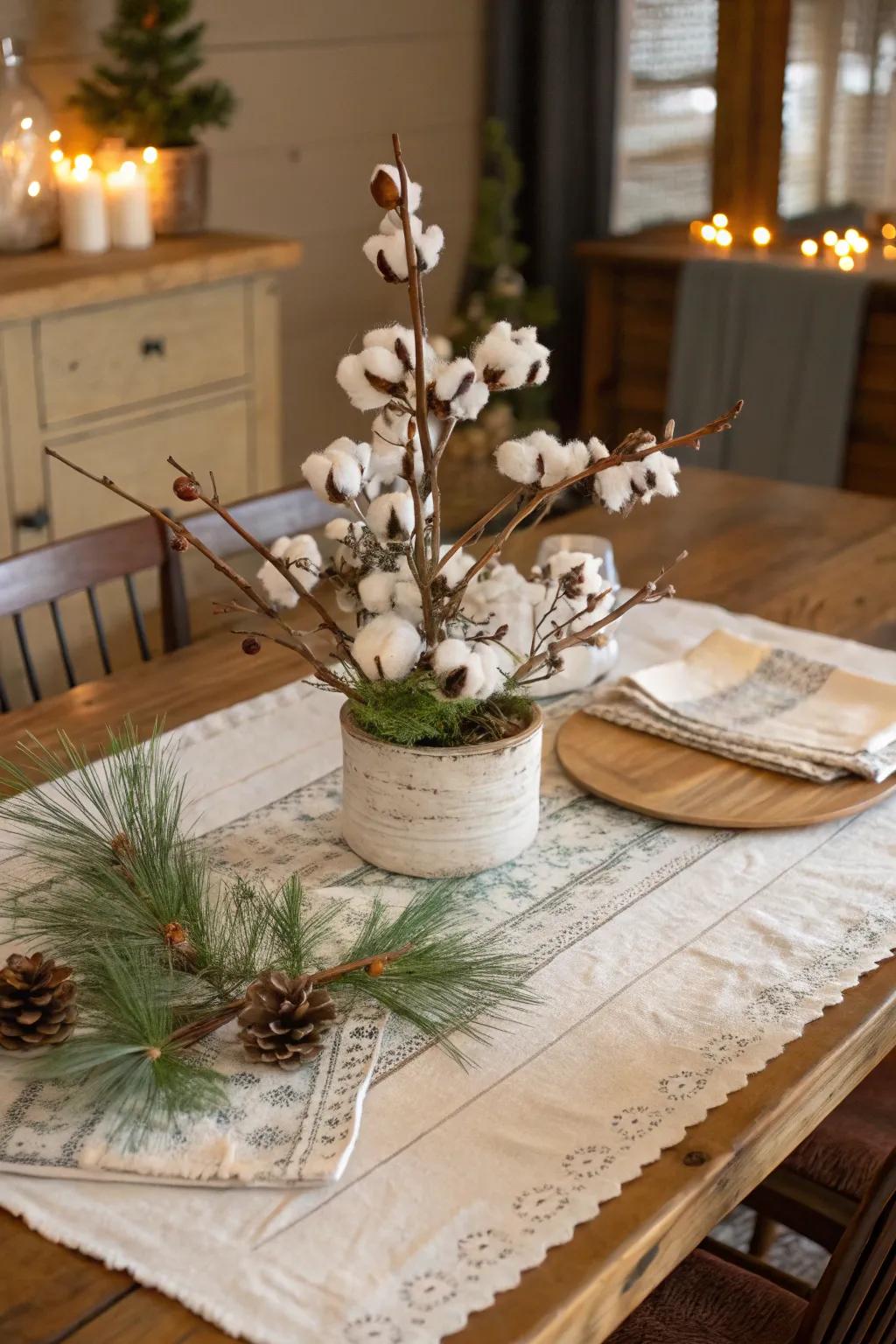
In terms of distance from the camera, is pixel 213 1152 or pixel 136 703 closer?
pixel 213 1152

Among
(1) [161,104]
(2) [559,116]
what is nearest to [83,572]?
(1) [161,104]

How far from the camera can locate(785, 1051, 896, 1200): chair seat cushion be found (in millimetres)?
1396

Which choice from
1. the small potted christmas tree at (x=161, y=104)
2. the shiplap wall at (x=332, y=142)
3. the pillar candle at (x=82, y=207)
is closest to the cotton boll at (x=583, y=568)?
the pillar candle at (x=82, y=207)

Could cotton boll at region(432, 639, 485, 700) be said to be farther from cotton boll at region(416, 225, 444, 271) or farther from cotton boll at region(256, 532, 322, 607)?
cotton boll at region(416, 225, 444, 271)

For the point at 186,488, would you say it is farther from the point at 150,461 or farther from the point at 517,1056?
the point at 150,461

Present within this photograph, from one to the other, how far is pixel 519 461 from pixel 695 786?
0.40m

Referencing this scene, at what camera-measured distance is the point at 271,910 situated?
3.51ft

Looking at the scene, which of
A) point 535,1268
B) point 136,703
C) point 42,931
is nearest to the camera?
point 535,1268

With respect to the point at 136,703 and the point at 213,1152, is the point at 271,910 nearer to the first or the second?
the point at 213,1152

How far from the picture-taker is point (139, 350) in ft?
9.05

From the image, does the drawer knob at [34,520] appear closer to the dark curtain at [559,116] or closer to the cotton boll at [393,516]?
the cotton boll at [393,516]

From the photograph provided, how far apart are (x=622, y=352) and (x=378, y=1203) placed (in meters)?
3.32

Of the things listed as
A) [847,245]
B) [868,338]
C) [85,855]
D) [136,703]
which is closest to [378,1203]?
[85,855]

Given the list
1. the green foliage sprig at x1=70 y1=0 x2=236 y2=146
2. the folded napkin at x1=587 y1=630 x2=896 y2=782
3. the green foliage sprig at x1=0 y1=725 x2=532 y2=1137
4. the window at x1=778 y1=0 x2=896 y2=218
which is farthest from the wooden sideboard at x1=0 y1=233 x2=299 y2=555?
the window at x1=778 y1=0 x2=896 y2=218
